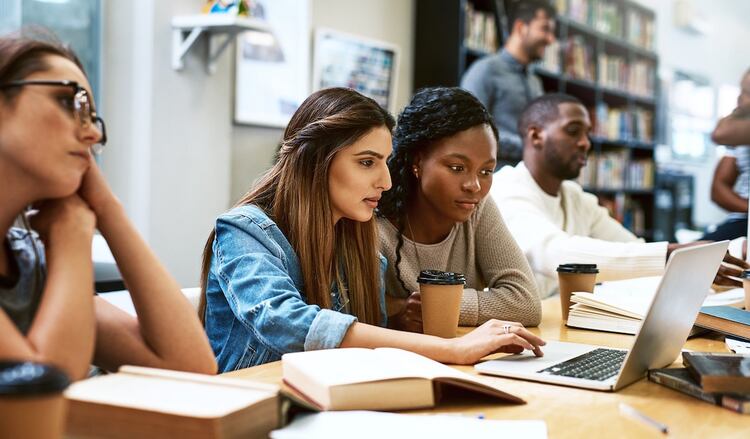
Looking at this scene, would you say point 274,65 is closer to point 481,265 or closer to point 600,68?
point 481,265

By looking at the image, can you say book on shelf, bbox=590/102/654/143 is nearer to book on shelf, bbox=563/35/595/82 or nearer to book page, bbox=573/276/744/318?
book on shelf, bbox=563/35/595/82

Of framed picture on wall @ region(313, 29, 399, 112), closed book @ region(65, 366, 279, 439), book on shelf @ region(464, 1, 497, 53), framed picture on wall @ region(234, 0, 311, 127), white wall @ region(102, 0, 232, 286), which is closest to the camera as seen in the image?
closed book @ region(65, 366, 279, 439)

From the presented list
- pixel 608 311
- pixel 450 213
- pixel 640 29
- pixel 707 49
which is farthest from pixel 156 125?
pixel 707 49

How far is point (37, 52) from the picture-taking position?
1034 mm

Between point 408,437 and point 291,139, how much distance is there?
82cm

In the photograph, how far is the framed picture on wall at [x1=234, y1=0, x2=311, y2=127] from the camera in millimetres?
3693

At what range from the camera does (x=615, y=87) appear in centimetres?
630

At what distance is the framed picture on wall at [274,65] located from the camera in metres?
3.69

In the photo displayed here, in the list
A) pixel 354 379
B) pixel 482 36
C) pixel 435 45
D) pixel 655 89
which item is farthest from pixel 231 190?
pixel 655 89

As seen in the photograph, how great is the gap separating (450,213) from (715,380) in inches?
33.7

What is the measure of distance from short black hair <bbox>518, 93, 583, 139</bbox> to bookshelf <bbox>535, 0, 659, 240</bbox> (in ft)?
7.41

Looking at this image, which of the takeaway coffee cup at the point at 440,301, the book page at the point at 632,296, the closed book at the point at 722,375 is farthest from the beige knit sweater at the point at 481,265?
the closed book at the point at 722,375

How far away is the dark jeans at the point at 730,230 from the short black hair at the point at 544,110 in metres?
0.68

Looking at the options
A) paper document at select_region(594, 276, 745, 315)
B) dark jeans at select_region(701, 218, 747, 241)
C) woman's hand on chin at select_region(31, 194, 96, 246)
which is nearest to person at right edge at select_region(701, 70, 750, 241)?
dark jeans at select_region(701, 218, 747, 241)
